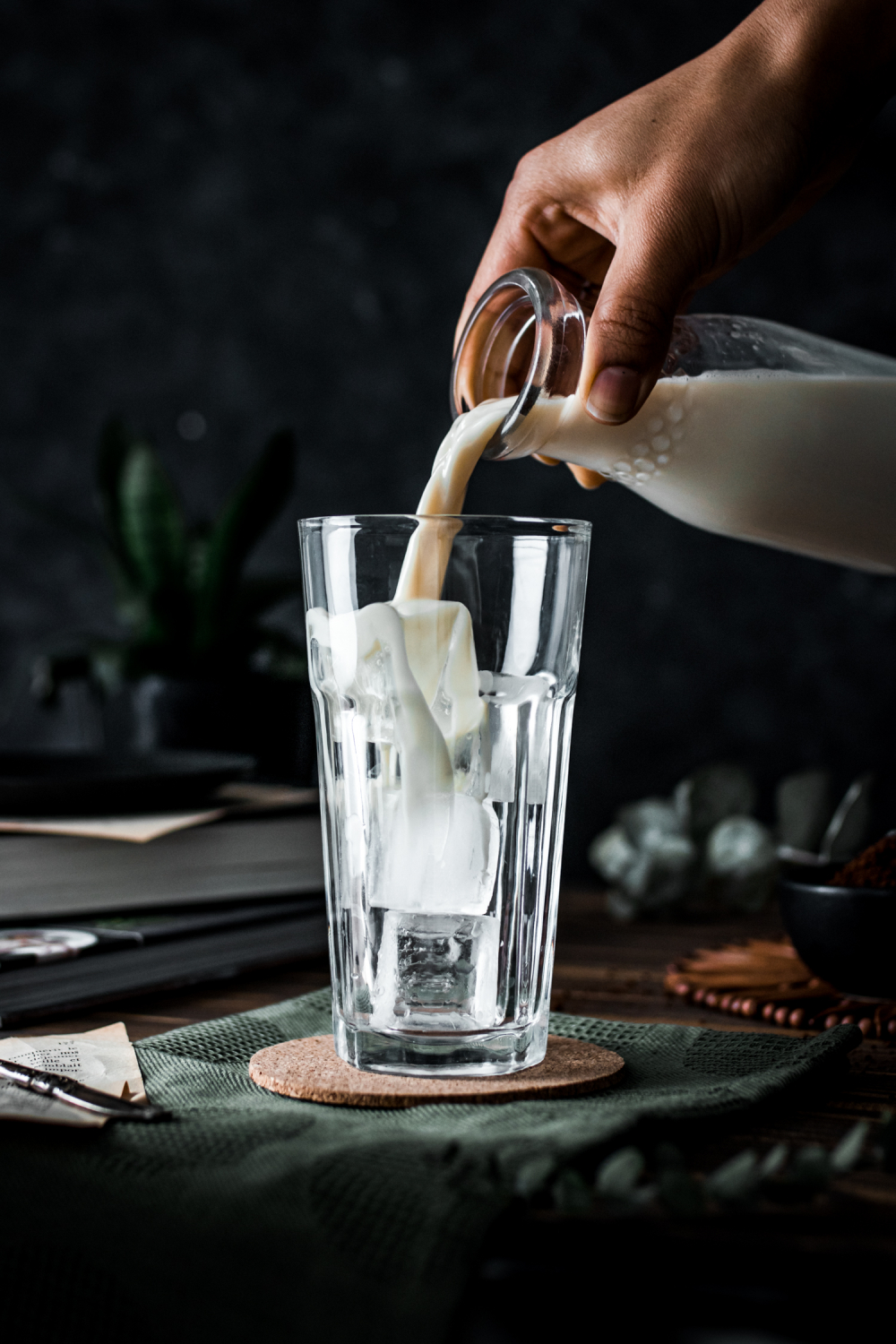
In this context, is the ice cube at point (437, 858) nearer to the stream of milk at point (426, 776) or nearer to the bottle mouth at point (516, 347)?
the stream of milk at point (426, 776)

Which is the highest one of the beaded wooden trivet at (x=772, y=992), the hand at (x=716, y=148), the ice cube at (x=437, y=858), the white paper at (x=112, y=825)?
the hand at (x=716, y=148)

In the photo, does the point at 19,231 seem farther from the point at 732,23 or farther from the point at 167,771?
the point at 167,771

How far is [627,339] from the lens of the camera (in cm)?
62

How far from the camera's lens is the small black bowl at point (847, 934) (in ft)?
2.23

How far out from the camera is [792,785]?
127 centimetres

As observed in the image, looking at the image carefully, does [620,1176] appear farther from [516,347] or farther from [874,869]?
[516,347]

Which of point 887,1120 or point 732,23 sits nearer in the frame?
point 887,1120

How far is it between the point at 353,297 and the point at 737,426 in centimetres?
107

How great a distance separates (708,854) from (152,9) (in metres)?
1.38

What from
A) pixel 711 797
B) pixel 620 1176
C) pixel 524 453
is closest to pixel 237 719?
pixel 711 797

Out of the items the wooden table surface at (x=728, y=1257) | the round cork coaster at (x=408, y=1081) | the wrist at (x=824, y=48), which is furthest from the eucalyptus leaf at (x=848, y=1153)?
the wrist at (x=824, y=48)

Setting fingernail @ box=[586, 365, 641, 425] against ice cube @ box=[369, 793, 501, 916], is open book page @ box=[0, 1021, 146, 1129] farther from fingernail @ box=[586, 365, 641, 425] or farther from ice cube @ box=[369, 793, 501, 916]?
fingernail @ box=[586, 365, 641, 425]

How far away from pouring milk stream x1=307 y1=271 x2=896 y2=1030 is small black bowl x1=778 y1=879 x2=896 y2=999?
212 mm

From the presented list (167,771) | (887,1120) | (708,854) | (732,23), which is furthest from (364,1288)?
(732,23)
